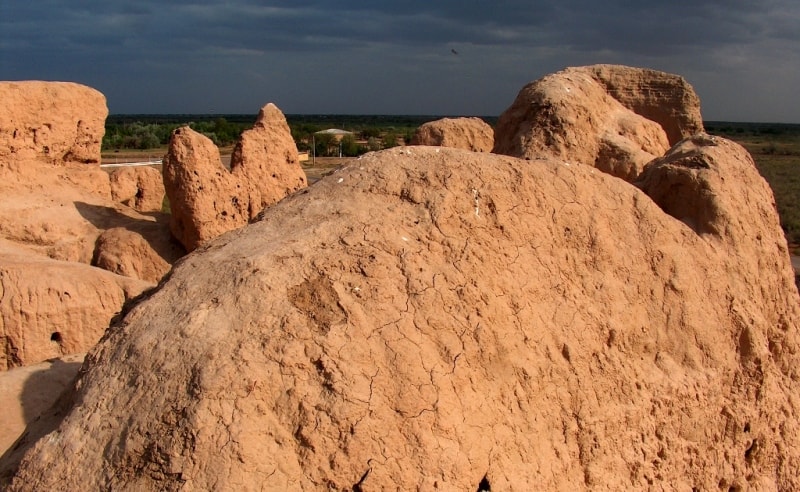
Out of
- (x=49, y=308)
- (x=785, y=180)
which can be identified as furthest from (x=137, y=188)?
(x=785, y=180)

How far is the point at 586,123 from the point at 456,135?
3793mm

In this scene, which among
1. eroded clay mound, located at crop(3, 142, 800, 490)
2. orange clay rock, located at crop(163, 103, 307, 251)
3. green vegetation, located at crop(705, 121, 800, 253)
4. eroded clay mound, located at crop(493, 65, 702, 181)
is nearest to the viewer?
Result: eroded clay mound, located at crop(3, 142, 800, 490)

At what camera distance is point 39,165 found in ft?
39.9

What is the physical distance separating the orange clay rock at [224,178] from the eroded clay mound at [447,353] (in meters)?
6.74

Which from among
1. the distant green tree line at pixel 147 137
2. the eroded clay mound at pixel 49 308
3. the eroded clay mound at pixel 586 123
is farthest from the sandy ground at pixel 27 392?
the distant green tree line at pixel 147 137

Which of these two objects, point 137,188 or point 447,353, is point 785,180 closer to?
point 137,188

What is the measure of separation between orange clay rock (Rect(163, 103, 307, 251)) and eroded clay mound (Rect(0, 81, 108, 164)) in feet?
8.09

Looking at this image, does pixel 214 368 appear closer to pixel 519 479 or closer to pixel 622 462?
pixel 519 479

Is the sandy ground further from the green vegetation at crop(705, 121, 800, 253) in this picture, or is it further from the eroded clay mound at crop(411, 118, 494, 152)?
the green vegetation at crop(705, 121, 800, 253)

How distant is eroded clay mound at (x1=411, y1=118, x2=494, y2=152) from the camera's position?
10961 millimetres

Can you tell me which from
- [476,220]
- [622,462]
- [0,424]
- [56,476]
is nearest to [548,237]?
[476,220]

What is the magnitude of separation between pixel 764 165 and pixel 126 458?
50473 millimetres

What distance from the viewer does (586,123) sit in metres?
7.41

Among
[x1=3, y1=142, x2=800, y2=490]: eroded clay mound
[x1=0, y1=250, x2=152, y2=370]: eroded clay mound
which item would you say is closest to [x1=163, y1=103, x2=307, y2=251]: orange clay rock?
[x1=0, y1=250, x2=152, y2=370]: eroded clay mound
